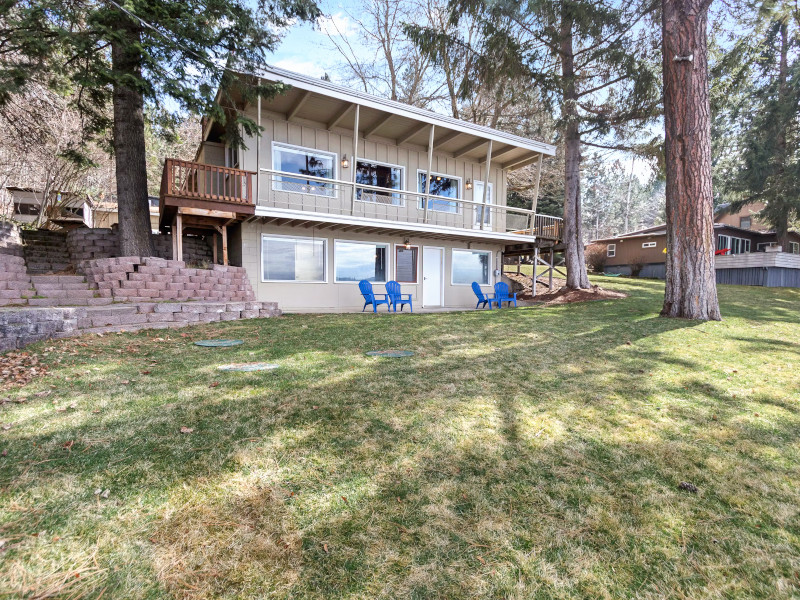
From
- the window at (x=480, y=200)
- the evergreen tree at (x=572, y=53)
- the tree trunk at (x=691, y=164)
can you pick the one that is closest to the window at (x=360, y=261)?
the window at (x=480, y=200)

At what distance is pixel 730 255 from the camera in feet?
61.4

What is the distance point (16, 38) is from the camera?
22.6ft

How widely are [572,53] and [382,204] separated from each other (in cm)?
794

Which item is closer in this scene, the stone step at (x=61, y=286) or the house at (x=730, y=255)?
the stone step at (x=61, y=286)

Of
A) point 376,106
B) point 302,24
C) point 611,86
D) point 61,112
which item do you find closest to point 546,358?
point 376,106

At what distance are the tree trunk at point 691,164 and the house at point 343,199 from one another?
516 centimetres

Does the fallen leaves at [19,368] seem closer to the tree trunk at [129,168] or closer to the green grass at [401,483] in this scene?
the green grass at [401,483]

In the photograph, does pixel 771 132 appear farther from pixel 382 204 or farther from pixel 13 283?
pixel 13 283

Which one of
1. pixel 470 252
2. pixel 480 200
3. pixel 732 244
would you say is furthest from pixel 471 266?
pixel 732 244

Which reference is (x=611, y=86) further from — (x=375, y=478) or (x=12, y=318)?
(x=12, y=318)

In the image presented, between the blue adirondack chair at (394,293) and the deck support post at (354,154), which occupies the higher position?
the deck support post at (354,154)

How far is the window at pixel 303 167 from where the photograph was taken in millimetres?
9938

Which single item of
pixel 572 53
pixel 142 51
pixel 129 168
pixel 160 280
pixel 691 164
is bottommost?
pixel 160 280

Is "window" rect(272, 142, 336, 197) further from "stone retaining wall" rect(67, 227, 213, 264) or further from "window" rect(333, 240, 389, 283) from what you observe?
"stone retaining wall" rect(67, 227, 213, 264)
